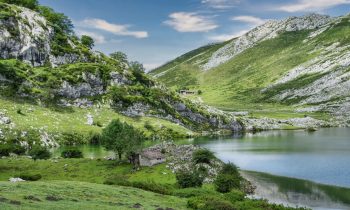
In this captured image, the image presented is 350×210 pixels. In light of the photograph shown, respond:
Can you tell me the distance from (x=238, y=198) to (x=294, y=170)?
176ft

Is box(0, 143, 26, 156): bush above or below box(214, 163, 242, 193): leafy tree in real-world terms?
above

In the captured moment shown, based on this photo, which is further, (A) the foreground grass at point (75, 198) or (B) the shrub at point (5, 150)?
(B) the shrub at point (5, 150)

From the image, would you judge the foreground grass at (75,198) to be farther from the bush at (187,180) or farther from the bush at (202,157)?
the bush at (202,157)

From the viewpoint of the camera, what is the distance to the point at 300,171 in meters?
109

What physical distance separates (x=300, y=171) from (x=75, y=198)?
7652 centimetres

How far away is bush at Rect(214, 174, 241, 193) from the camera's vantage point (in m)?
81.6

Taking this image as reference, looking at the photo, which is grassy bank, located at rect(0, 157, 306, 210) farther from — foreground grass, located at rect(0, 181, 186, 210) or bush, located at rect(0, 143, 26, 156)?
bush, located at rect(0, 143, 26, 156)

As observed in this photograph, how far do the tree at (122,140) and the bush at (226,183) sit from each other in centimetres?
2889

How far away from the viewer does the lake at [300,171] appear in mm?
83375

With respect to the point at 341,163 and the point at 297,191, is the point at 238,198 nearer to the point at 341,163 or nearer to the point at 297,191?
the point at 297,191

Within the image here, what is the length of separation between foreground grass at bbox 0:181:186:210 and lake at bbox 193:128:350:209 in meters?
34.6

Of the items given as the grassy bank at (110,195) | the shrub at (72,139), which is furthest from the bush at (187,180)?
the shrub at (72,139)

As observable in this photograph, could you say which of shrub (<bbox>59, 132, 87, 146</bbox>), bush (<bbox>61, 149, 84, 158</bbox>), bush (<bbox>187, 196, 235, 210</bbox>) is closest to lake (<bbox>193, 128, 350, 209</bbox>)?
bush (<bbox>187, 196, 235, 210</bbox>)

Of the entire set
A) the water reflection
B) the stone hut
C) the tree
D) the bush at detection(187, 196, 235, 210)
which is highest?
the tree
